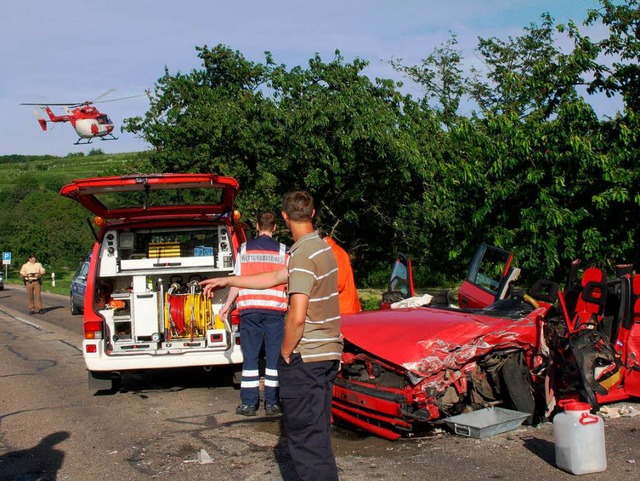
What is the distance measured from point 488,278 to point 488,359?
186cm

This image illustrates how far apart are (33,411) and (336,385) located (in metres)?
3.46

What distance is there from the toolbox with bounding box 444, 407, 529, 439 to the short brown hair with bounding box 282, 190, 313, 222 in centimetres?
235

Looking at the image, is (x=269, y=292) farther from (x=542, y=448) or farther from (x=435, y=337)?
(x=542, y=448)

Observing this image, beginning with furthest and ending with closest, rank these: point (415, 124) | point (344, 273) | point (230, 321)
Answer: point (415, 124) < point (230, 321) < point (344, 273)

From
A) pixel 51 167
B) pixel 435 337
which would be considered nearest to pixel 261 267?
pixel 435 337

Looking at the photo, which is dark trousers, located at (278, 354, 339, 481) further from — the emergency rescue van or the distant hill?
the distant hill

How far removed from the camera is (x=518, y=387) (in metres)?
6.02

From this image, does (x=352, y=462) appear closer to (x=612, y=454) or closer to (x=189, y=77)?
(x=612, y=454)

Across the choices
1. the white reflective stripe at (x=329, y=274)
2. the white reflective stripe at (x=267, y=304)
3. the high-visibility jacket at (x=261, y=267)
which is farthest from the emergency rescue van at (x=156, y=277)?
the white reflective stripe at (x=329, y=274)

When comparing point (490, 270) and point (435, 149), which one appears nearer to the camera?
point (490, 270)

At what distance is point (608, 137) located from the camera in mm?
11406

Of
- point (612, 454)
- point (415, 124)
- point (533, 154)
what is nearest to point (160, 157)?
point (415, 124)

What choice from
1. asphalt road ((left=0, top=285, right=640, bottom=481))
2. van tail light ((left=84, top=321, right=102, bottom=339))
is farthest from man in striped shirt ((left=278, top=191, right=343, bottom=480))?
van tail light ((left=84, top=321, right=102, bottom=339))

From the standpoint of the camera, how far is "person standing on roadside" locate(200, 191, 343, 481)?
4062 mm
